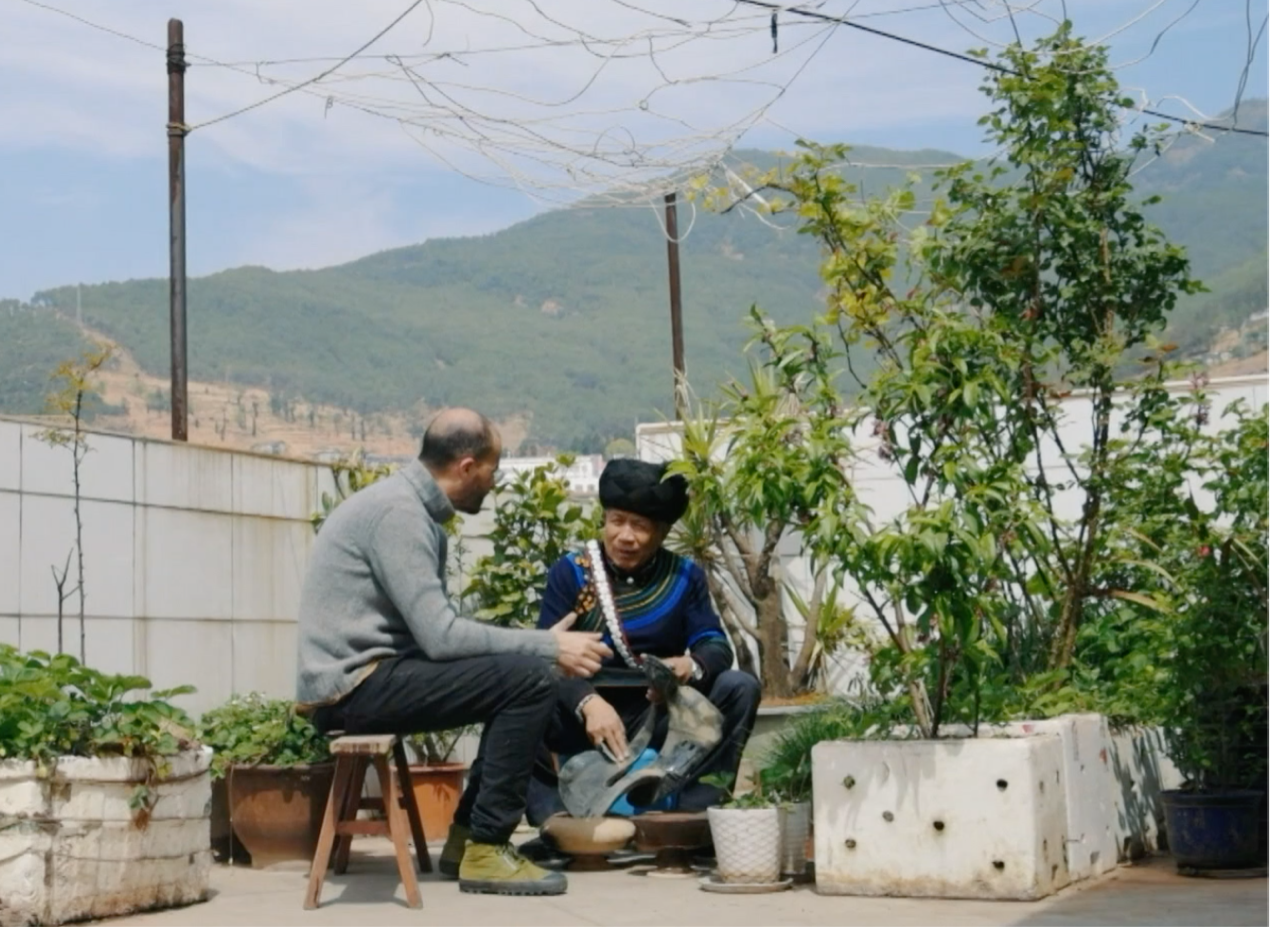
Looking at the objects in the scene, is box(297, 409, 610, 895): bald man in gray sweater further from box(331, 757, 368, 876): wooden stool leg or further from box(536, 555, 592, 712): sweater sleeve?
box(536, 555, 592, 712): sweater sleeve

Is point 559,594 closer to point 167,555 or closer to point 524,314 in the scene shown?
point 167,555

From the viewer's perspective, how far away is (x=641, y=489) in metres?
6.39

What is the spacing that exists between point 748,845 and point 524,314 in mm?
114818

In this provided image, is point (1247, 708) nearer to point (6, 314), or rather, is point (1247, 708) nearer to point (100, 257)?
point (100, 257)

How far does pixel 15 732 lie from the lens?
203 inches

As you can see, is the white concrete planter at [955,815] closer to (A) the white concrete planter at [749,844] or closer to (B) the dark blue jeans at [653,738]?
(A) the white concrete planter at [749,844]

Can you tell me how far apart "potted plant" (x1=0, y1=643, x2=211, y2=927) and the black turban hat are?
171 centimetres

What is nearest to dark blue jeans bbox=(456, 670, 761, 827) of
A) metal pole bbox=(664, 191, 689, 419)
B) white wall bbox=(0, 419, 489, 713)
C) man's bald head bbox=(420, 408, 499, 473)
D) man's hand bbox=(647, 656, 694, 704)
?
man's hand bbox=(647, 656, 694, 704)

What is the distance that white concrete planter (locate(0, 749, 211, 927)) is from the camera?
16.4 feet

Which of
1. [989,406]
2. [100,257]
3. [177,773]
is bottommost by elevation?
[177,773]

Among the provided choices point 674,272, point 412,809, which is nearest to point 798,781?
point 412,809

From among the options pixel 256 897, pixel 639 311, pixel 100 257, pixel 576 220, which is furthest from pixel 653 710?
pixel 576 220

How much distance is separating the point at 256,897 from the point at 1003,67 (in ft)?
13.5

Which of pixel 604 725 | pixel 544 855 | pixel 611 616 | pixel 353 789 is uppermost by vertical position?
pixel 611 616
